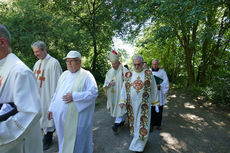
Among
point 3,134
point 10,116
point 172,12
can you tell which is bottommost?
point 3,134

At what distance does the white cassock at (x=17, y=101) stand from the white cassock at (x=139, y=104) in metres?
2.56

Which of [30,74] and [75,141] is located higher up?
→ [30,74]

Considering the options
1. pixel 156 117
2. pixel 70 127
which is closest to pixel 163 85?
pixel 156 117

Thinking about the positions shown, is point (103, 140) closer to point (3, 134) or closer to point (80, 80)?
point (80, 80)

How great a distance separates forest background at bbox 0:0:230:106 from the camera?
6520mm

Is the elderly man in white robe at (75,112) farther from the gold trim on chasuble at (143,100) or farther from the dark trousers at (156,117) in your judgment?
the dark trousers at (156,117)

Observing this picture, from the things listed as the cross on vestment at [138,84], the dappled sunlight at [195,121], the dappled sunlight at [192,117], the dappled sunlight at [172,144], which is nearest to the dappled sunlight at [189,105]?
the dappled sunlight at [195,121]

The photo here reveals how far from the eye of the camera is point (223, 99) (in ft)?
23.7

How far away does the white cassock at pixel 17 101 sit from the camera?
125 centimetres

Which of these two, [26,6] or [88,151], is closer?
[88,151]

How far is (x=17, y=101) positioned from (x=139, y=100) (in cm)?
278

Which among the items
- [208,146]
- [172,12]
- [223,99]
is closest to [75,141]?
[208,146]

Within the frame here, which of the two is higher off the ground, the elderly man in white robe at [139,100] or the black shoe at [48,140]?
the elderly man in white robe at [139,100]

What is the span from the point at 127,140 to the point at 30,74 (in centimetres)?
348
